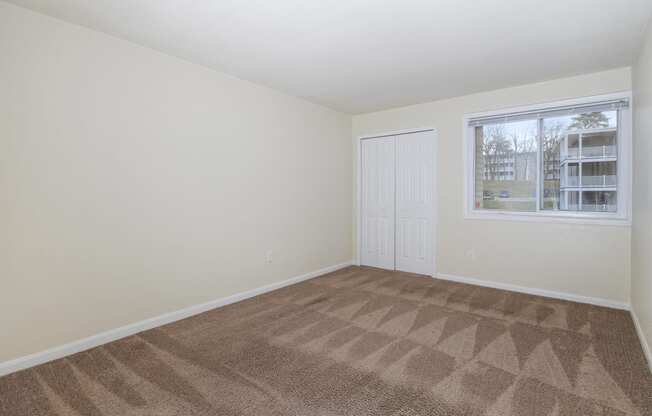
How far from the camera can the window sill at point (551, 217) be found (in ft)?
11.2

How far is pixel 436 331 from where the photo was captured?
2.89 m

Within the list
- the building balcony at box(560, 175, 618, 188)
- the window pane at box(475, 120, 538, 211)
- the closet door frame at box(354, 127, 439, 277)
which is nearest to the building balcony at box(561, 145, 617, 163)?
the building balcony at box(560, 175, 618, 188)

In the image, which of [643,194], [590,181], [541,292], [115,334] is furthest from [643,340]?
[115,334]

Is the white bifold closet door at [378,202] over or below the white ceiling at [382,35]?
below

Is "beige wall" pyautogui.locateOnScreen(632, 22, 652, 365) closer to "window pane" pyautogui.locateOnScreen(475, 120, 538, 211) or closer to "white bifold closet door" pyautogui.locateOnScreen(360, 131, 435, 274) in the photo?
"window pane" pyautogui.locateOnScreen(475, 120, 538, 211)

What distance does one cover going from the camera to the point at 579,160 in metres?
3.65

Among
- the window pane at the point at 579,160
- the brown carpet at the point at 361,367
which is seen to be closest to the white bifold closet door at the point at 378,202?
the brown carpet at the point at 361,367

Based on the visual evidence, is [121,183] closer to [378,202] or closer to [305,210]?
[305,210]

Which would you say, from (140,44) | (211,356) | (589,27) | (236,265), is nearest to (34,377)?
(211,356)

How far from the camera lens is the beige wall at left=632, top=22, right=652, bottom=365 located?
7.73 feet

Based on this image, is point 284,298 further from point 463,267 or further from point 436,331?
point 463,267

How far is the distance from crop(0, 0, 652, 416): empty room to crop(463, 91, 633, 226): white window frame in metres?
0.02

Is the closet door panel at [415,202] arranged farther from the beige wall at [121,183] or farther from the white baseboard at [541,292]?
the beige wall at [121,183]

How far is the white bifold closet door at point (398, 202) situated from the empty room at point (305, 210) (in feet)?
0.21
